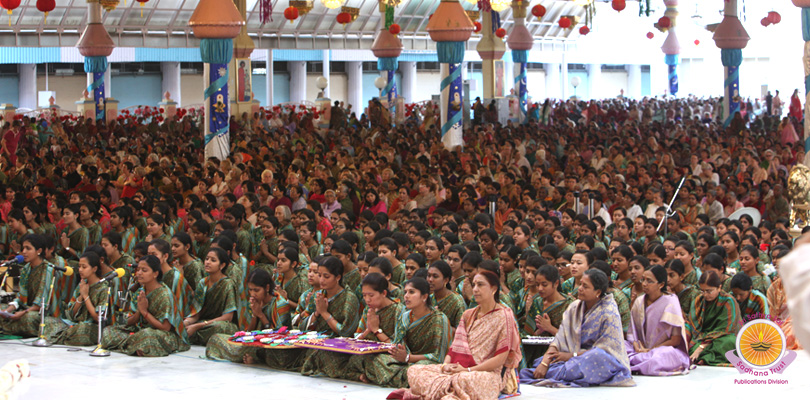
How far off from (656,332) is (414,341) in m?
1.66

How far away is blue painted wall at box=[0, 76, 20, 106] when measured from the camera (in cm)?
2916

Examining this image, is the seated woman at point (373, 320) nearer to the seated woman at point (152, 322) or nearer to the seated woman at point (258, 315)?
the seated woman at point (258, 315)

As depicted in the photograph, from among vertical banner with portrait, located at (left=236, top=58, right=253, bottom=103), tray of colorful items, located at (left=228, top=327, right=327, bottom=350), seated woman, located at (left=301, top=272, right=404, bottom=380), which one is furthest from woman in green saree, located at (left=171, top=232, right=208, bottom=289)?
vertical banner with portrait, located at (left=236, top=58, right=253, bottom=103)

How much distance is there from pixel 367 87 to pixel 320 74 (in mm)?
2703

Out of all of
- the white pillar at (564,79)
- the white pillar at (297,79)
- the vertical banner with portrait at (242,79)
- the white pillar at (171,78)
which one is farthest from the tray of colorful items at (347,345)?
the white pillar at (564,79)

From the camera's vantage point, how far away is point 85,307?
25.8 ft

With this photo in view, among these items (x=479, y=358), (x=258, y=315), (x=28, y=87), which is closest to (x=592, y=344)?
(x=479, y=358)

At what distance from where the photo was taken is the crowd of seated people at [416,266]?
6191mm

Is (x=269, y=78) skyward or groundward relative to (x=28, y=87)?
skyward

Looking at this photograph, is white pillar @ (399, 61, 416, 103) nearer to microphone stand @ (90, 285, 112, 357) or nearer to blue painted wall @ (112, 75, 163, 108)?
blue painted wall @ (112, 75, 163, 108)

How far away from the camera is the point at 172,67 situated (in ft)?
103

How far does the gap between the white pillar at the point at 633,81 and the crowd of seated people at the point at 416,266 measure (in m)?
33.3

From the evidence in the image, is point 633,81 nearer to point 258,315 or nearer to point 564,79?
point 564,79

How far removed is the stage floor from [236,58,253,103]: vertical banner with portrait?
42.7 ft
